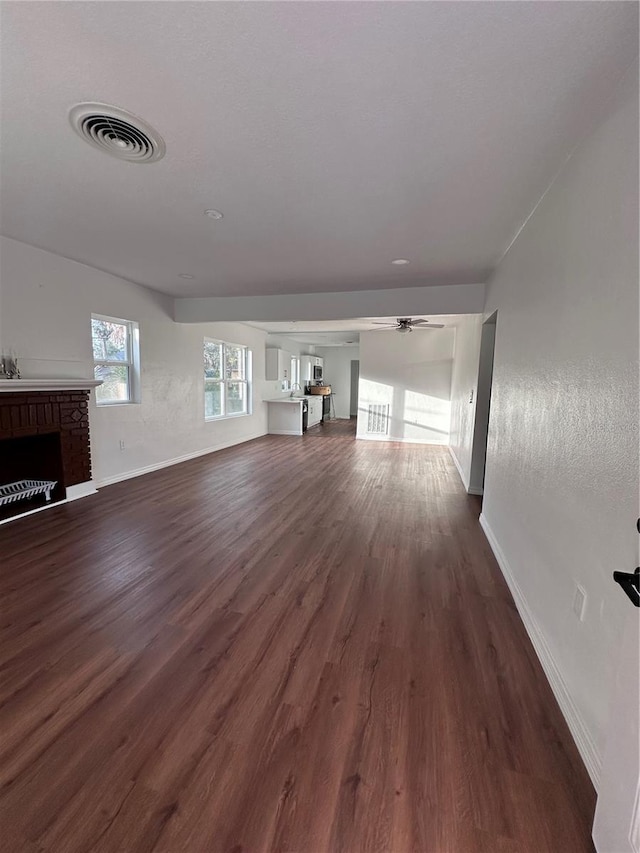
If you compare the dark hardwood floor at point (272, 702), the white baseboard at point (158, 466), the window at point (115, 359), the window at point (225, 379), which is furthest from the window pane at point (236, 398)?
the dark hardwood floor at point (272, 702)

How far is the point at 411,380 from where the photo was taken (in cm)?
794

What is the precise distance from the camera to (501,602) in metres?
2.27

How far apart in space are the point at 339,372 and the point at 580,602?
446 inches

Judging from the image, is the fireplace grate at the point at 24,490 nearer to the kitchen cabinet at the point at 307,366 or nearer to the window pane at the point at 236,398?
the window pane at the point at 236,398

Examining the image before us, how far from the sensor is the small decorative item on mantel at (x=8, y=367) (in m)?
3.32

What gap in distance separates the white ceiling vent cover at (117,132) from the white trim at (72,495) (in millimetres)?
3259

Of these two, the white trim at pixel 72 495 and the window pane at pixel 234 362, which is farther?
the window pane at pixel 234 362

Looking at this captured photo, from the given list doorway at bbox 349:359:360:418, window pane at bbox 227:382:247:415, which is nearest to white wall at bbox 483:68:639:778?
window pane at bbox 227:382:247:415

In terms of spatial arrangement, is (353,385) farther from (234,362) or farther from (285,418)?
(234,362)

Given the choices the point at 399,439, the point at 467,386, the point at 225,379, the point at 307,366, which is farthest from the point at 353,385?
the point at 467,386

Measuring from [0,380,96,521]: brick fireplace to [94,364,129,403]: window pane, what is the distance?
406 mm

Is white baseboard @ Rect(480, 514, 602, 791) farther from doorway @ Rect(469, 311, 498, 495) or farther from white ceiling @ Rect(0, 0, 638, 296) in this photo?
white ceiling @ Rect(0, 0, 638, 296)

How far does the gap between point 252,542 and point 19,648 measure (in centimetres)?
156

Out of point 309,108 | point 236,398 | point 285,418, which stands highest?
point 309,108
